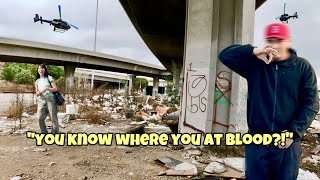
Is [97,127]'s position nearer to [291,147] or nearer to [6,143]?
[6,143]

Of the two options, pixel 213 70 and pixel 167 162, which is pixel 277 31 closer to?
pixel 167 162

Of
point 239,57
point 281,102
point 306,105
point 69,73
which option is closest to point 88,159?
point 239,57

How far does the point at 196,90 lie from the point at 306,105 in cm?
401

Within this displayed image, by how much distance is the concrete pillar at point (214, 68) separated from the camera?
5.71 metres

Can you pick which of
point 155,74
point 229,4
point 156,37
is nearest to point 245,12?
point 229,4

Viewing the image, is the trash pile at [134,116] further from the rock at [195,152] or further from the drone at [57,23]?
the drone at [57,23]

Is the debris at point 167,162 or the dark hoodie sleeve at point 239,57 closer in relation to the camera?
the dark hoodie sleeve at point 239,57

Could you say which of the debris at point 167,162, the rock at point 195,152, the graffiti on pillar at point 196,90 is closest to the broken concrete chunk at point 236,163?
the rock at point 195,152

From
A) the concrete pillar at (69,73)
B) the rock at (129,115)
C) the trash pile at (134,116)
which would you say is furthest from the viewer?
the concrete pillar at (69,73)

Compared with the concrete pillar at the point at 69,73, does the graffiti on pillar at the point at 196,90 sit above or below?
below

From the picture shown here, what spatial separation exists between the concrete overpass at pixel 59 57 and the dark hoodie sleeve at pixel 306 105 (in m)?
19.5

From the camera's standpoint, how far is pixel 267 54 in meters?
1.86

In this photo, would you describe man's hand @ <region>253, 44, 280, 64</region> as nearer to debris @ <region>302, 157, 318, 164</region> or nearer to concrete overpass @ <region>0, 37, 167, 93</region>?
debris @ <region>302, 157, 318, 164</region>

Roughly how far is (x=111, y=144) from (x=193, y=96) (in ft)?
7.05
